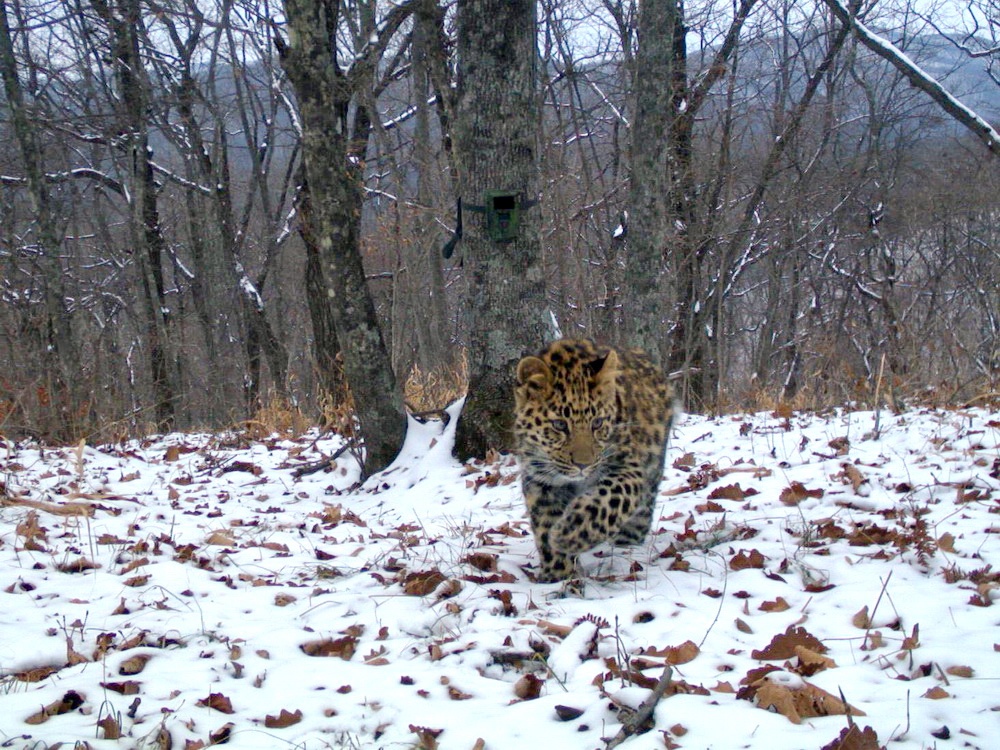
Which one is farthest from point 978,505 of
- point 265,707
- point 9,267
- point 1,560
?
point 9,267

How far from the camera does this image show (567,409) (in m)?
4.66

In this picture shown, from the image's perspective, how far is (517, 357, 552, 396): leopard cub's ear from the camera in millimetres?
4711

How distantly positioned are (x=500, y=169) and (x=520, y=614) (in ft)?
13.5

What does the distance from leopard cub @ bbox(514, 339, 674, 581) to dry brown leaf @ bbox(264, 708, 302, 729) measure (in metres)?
1.90

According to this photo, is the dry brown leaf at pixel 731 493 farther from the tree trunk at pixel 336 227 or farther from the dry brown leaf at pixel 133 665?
the dry brown leaf at pixel 133 665

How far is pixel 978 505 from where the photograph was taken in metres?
4.87

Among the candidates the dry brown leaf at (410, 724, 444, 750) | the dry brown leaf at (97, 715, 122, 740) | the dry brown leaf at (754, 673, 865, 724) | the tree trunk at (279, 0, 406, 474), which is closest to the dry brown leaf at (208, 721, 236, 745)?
the dry brown leaf at (97, 715, 122, 740)

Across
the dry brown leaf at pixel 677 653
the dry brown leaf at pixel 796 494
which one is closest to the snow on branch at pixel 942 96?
the dry brown leaf at pixel 796 494

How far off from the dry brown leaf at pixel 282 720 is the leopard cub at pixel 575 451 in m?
1.90

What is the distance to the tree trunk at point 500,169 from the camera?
6801mm

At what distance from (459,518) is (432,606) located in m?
2.18

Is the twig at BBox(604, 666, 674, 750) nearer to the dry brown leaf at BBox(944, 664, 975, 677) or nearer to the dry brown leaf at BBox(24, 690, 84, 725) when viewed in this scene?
the dry brown leaf at BBox(944, 664, 975, 677)

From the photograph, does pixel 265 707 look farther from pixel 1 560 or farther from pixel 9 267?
pixel 9 267

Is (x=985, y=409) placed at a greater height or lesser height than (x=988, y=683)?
greater
